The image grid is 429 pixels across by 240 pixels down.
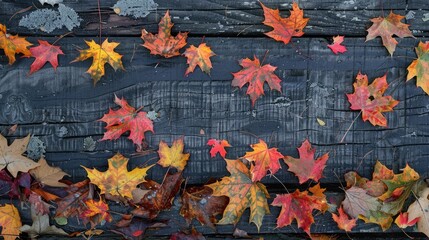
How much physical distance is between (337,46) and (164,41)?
38.8 inches

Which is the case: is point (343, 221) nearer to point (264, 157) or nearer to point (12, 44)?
point (264, 157)

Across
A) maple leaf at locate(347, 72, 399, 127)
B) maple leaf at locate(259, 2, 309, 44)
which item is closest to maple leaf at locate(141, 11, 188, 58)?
maple leaf at locate(259, 2, 309, 44)

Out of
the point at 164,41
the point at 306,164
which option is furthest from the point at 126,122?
the point at 306,164

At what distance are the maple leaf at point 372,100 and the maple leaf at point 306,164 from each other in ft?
1.10

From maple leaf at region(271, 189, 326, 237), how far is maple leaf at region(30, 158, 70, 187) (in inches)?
48.4

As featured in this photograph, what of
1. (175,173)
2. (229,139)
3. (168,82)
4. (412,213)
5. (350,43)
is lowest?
(412,213)

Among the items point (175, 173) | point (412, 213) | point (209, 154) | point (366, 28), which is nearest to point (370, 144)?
point (412, 213)

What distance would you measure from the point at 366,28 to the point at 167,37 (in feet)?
3.76

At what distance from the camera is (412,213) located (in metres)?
2.93

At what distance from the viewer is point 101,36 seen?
9.65 ft

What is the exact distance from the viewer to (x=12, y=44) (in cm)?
287

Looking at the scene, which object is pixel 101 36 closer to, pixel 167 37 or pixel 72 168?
pixel 167 37

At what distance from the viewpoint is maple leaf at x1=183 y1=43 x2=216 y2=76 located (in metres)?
2.92

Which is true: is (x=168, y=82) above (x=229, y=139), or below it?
above
